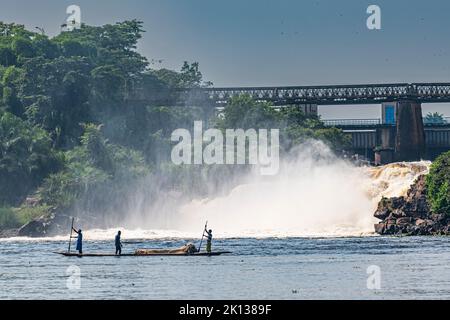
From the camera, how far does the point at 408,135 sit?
186000mm

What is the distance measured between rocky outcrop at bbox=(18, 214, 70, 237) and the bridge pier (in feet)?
157

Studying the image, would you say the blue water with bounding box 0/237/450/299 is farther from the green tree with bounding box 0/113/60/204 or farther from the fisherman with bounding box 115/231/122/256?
the green tree with bounding box 0/113/60/204

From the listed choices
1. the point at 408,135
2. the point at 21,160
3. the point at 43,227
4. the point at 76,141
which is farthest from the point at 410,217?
the point at 76,141

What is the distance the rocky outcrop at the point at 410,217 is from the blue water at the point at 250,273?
1067cm

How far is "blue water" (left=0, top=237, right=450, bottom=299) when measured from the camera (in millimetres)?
79500

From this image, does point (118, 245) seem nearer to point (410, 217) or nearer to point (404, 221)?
point (404, 221)

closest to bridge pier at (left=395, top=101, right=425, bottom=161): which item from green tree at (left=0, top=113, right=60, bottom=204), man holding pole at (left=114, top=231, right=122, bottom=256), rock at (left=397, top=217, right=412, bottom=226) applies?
green tree at (left=0, top=113, right=60, bottom=204)

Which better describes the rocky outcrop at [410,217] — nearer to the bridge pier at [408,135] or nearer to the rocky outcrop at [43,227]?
the rocky outcrop at [43,227]

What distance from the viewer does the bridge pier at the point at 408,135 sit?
185375 mm

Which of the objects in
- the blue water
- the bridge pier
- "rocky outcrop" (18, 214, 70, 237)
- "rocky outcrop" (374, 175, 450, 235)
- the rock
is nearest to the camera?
the blue water

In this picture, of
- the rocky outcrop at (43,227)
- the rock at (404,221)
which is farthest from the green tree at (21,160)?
the rock at (404,221)

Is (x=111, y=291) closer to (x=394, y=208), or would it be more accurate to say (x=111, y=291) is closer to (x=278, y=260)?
(x=278, y=260)

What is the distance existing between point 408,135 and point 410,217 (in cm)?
5094

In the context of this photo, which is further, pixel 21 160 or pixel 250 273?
pixel 21 160
